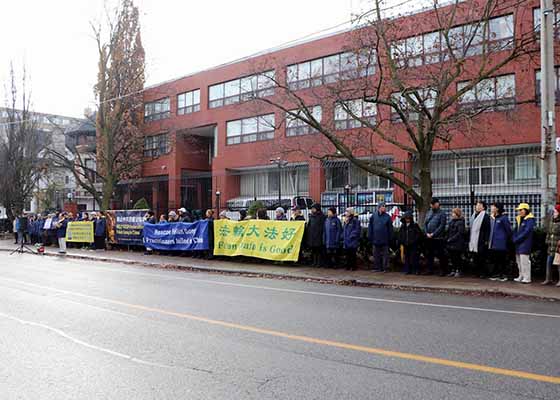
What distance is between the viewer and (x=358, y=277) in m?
12.8

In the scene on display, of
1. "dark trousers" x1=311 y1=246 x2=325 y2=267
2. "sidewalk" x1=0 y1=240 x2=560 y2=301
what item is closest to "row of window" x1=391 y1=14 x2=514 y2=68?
"dark trousers" x1=311 y1=246 x2=325 y2=267

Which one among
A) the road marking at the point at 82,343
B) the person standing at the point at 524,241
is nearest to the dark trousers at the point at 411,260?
the person standing at the point at 524,241

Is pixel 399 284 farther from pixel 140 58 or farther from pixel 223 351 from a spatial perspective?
pixel 140 58

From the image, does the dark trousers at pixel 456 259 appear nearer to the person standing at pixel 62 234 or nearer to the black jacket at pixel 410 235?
the black jacket at pixel 410 235

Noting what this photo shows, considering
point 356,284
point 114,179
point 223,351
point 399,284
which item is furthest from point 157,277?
point 114,179

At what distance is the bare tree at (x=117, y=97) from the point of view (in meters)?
37.8

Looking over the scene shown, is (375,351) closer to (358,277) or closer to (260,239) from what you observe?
(358,277)

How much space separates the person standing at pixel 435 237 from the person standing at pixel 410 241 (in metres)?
0.26

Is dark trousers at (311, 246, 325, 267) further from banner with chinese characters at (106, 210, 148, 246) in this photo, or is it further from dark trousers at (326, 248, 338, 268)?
banner with chinese characters at (106, 210, 148, 246)

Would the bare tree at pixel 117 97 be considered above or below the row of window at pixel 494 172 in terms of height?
above

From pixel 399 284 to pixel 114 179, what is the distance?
31.4 m

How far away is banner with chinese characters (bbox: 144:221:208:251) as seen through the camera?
18281 millimetres

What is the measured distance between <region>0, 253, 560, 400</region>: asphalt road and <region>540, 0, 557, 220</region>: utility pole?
3.74 meters

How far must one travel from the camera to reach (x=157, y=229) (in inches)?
792
